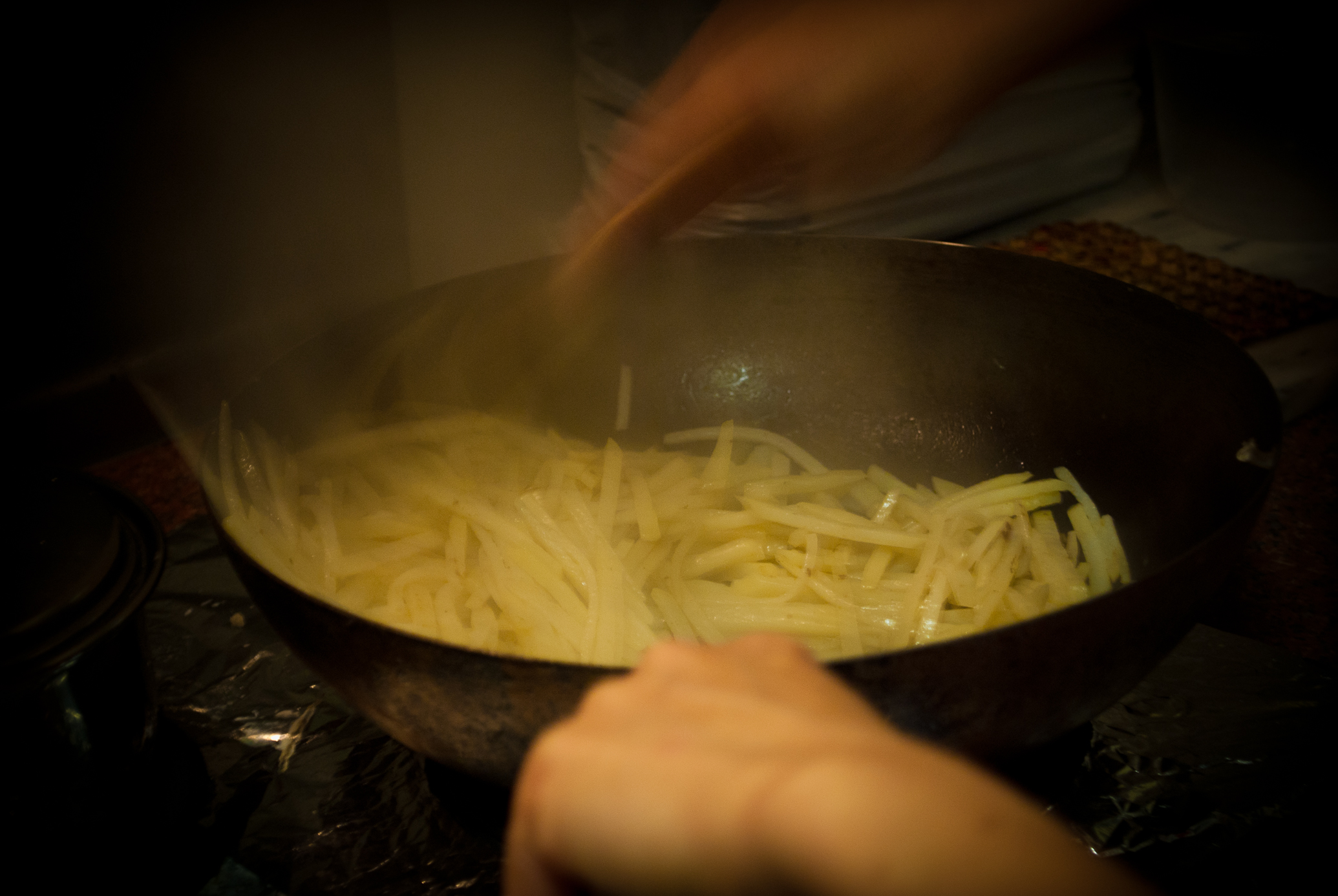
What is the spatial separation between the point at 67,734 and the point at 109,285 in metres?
1.42

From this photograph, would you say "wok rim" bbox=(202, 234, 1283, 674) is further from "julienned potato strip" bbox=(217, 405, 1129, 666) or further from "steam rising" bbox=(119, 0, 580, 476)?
"steam rising" bbox=(119, 0, 580, 476)

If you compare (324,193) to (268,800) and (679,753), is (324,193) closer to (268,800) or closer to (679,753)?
(268,800)

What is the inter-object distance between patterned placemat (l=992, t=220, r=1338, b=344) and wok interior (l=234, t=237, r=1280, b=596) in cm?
65

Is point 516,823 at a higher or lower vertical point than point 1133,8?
lower

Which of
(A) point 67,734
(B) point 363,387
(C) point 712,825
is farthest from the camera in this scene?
(B) point 363,387

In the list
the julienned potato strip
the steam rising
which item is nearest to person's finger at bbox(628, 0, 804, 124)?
the julienned potato strip

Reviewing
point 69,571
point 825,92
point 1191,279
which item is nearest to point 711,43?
point 825,92

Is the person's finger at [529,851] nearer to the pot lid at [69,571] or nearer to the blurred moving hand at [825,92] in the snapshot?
the pot lid at [69,571]

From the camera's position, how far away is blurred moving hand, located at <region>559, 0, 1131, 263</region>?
3.94 feet

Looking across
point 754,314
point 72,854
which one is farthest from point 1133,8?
point 72,854

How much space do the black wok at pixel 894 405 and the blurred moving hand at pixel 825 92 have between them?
0.33 m

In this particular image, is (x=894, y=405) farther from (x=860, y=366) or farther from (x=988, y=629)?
(x=988, y=629)

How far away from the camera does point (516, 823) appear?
0.51 meters

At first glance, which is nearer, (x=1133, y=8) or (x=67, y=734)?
(x=67, y=734)
